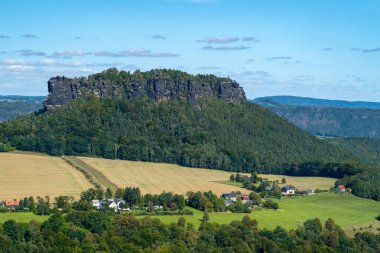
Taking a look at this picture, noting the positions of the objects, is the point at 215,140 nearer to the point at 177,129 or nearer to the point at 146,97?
the point at 177,129

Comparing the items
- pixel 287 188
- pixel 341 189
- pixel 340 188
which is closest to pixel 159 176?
pixel 287 188

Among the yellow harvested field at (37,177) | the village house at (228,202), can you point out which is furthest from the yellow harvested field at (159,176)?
the yellow harvested field at (37,177)

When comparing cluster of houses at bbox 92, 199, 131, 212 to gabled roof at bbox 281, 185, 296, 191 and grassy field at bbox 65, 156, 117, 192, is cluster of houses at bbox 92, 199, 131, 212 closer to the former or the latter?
grassy field at bbox 65, 156, 117, 192

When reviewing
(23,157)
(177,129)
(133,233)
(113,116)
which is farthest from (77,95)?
(133,233)

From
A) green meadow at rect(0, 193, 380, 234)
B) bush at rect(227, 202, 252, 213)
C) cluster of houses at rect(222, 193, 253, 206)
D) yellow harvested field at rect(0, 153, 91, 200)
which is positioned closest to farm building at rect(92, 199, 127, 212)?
yellow harvested field at rect(0, 153, 91, 200)

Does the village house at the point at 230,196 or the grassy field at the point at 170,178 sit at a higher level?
the grassy field at the point at 170,178

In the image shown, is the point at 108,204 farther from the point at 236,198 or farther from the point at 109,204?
the point at 236,198

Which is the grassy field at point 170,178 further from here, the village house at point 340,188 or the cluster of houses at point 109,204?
the cluster of houses at point 109,204
